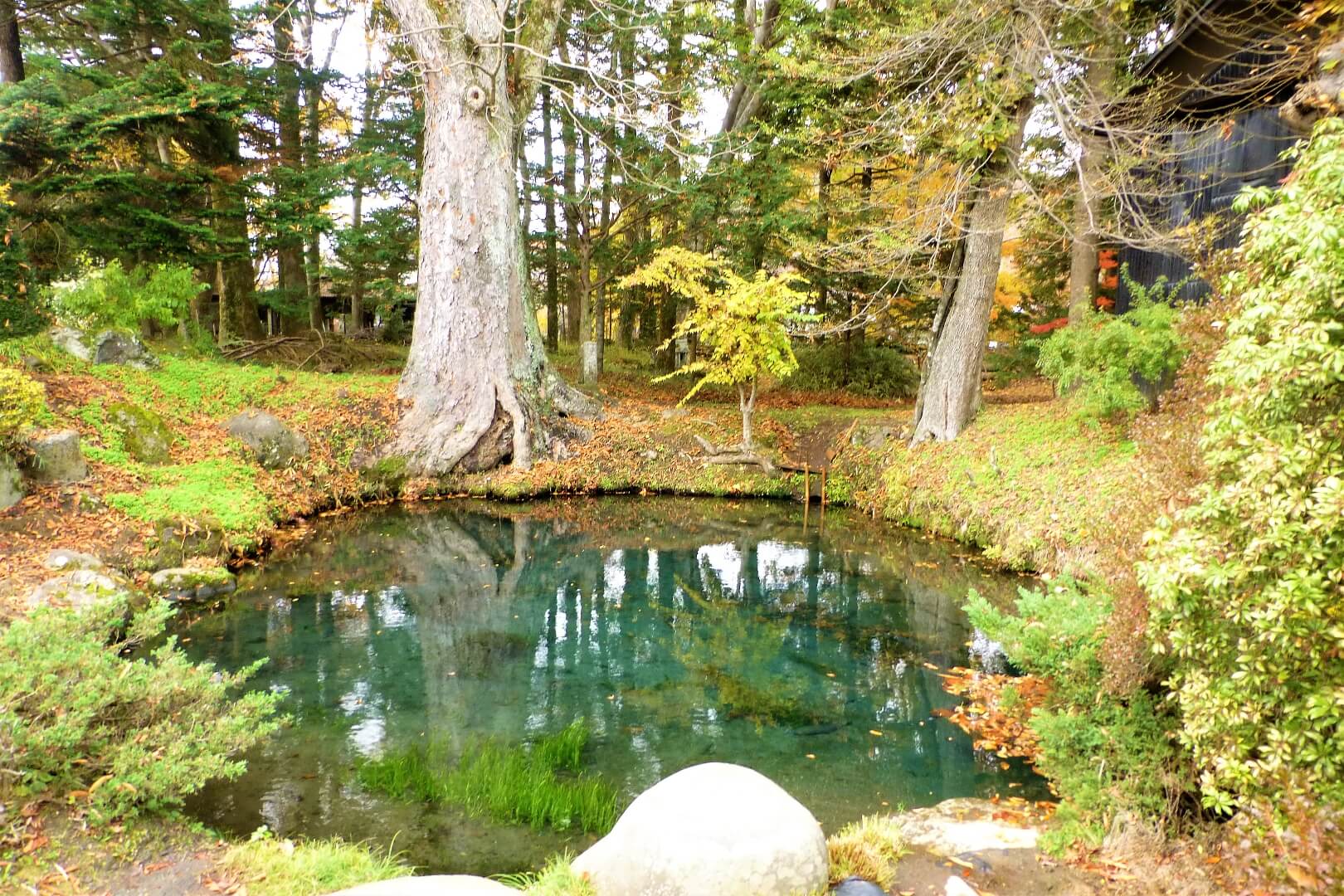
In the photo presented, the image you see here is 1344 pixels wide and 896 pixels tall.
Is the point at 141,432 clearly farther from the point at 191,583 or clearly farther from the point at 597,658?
the point at 597,658

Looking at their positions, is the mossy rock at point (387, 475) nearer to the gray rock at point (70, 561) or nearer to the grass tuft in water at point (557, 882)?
the gray rock at point (70, 561)

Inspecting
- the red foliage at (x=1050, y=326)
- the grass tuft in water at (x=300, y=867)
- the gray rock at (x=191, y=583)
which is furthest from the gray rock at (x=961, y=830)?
the red foliage at (x=1050, y=326)

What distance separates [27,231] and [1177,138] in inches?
660

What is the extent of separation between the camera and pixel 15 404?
6.95m

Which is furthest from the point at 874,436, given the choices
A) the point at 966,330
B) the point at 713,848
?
the point at 713,848

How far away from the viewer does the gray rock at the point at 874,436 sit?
12.1 metres

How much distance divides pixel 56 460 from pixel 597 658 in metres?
5.96

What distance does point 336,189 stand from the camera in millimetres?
13789

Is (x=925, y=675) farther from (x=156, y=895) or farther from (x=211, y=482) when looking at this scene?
(x=211, y=482)

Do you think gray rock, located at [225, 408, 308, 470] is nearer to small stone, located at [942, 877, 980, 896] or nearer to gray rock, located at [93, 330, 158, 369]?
gray rock, located at [93, 330, 158, 369]

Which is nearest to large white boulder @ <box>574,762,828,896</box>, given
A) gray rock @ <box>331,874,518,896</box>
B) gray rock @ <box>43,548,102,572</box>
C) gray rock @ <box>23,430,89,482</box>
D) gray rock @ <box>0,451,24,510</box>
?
gray rock @ <box>331,874,518,896</box>

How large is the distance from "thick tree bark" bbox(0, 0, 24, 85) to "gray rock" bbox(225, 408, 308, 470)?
6.79m

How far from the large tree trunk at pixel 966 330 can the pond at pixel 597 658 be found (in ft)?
7.01

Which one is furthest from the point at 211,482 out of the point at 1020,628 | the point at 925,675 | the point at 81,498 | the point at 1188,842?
the point at 1188,842
